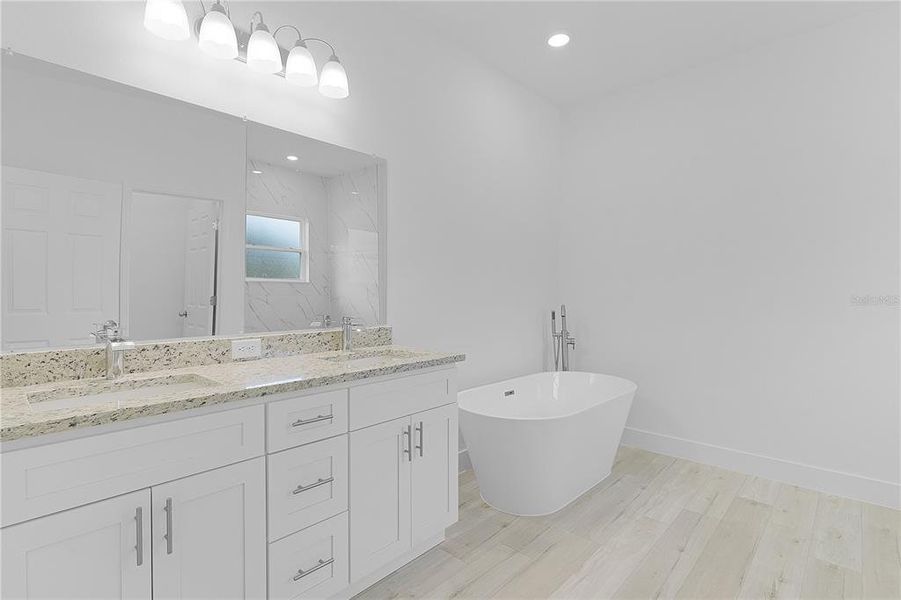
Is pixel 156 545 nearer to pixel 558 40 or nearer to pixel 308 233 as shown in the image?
pixel 308 233

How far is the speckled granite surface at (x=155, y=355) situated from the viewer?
4.78 ft

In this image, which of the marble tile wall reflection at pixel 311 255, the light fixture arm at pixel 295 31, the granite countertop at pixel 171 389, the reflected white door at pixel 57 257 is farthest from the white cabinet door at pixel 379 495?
the light fixture arm at pixel 295 31

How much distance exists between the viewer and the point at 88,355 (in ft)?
5.16

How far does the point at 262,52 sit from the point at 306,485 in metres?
1.68

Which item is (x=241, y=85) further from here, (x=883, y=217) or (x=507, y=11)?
(x=883, y=217)

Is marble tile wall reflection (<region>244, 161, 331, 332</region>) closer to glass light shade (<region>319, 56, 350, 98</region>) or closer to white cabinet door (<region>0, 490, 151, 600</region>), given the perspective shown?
glass light shade (<region>319, 56, 350, 98</region>)

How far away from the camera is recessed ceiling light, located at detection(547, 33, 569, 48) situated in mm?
2841

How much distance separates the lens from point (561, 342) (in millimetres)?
3674

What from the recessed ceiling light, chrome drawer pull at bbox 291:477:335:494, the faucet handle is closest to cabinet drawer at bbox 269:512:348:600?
chrome drawer pull at bbox 291:477:335:494

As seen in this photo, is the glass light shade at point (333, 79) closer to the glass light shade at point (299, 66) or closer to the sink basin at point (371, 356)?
the glass light shade at point (299, 66)

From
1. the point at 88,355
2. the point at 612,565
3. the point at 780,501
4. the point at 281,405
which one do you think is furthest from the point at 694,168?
the point at 88,355

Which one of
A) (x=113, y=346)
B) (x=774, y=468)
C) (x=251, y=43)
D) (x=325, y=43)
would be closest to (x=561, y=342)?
(x=774, y=468)

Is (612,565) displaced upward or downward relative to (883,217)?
downward

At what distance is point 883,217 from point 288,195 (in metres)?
3.18
